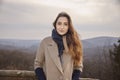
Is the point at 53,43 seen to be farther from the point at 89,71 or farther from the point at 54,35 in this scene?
the point at 89,71

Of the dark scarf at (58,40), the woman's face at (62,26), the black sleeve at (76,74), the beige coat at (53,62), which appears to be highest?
the woman's face at (62,26)

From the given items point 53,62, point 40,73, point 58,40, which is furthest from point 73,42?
point 40,73

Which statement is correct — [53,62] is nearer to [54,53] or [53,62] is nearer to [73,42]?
[54,53]

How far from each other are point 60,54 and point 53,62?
11cm

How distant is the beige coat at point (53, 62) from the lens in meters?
3.02

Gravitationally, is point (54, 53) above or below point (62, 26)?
below

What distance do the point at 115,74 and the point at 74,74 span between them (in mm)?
20582

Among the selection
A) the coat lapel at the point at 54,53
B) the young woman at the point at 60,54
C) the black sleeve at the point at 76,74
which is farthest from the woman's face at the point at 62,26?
the black sleeve at the point at 76,74

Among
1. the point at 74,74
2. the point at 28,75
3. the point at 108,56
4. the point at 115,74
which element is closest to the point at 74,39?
the point at 74,74

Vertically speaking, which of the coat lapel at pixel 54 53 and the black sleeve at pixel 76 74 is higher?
the coat lapel at pixel 54 53

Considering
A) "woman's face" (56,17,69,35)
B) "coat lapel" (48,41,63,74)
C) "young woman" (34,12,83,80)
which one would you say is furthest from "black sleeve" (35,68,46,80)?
"woman's face" (56,17,69,35)

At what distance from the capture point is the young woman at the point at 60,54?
119 inches

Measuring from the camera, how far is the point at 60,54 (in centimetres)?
306

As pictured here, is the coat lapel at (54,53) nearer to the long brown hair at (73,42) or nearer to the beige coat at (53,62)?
the beige coat at (53,62)
